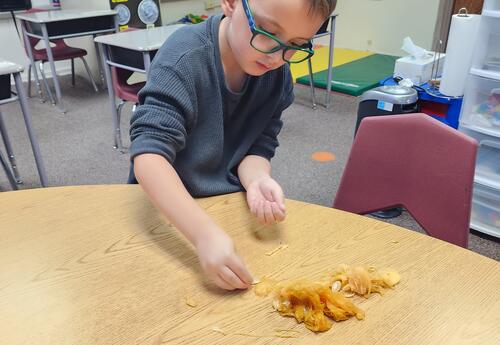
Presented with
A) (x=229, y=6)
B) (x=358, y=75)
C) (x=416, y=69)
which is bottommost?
(x=358, y=75)

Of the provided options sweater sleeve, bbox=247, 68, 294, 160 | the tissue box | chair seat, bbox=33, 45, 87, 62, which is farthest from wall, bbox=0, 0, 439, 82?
sweater sleeve, bbox=247, 68, 294, 160

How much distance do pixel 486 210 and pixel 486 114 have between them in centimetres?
44

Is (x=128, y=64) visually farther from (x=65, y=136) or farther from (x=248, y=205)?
(x=248, y=205)

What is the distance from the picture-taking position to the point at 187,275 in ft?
2.22

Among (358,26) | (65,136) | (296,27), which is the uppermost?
(296,27)

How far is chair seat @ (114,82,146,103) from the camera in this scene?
253 cm

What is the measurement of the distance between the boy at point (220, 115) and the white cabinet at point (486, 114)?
1160 millimetres

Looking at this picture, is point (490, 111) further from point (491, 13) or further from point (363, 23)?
point (363, 23)

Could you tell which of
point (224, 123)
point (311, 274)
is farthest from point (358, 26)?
point (311, 274)

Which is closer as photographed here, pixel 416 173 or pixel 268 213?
pixel 268 213

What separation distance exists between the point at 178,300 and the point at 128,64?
85.0 inches

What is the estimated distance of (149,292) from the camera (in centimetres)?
64

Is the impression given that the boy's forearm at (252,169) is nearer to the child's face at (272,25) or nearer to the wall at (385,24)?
the child's face at (272,25)

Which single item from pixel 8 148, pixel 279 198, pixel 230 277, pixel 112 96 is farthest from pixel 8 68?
pixel 230 277
